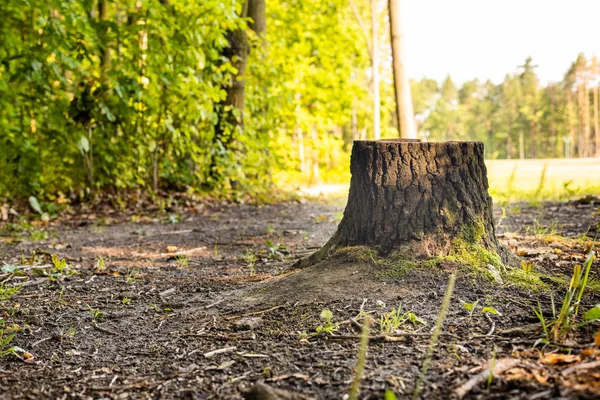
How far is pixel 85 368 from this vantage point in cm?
220

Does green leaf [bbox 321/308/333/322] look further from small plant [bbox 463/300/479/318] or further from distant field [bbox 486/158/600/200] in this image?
distant field [bbox 486/158/600/200]

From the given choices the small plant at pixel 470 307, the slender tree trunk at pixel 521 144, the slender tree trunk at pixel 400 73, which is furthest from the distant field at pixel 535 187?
the slender tree trunk at pixel 521 144

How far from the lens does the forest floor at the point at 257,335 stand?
1790 millimetres

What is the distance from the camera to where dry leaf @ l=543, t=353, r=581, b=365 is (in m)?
1.73

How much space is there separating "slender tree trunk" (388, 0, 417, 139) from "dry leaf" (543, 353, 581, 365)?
29.6ft

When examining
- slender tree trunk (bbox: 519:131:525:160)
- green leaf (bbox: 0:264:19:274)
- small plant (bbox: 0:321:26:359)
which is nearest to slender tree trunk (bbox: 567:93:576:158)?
slender tree trunk (bbox: 519:131:525:160)

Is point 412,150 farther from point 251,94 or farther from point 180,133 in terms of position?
point 251,94

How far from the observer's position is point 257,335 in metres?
2.37

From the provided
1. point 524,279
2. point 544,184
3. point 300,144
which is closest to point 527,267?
point 524,279

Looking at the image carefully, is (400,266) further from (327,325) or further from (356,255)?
(327,325)

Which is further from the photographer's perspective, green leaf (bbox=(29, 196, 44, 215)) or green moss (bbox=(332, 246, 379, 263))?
green leaf (bbox=(29, 196, 44, 215))

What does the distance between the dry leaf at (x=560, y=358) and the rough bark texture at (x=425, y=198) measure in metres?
1.11

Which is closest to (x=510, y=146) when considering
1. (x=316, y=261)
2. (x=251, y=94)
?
(x=251, y=94)

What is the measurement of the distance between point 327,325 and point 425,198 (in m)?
0.97
